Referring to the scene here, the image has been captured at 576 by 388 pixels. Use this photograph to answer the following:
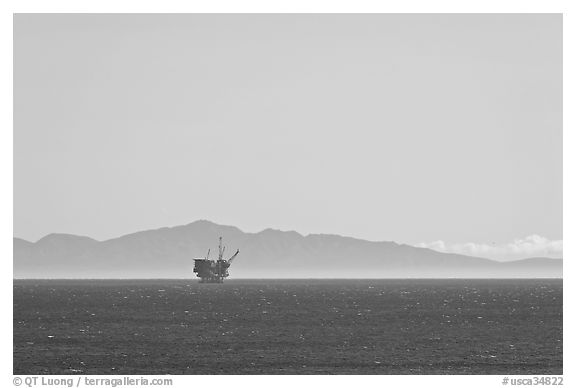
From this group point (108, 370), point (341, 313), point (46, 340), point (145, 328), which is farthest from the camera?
point (341, 313)

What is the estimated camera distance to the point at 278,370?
77562mm

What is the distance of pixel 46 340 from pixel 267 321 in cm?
3533

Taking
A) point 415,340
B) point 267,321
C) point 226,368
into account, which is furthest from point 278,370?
point 267,321

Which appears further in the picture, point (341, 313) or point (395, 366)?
point (341, 313)

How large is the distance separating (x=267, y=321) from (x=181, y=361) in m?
46.5

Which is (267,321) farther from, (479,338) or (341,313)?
(479,338)

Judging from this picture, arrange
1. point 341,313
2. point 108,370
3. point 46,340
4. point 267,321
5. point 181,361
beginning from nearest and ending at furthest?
point 108,370 < point 181,361 < point 46,340 < point 267,321 < point 341,313

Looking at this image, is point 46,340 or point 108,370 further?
point 46,340

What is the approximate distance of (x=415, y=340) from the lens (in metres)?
102
